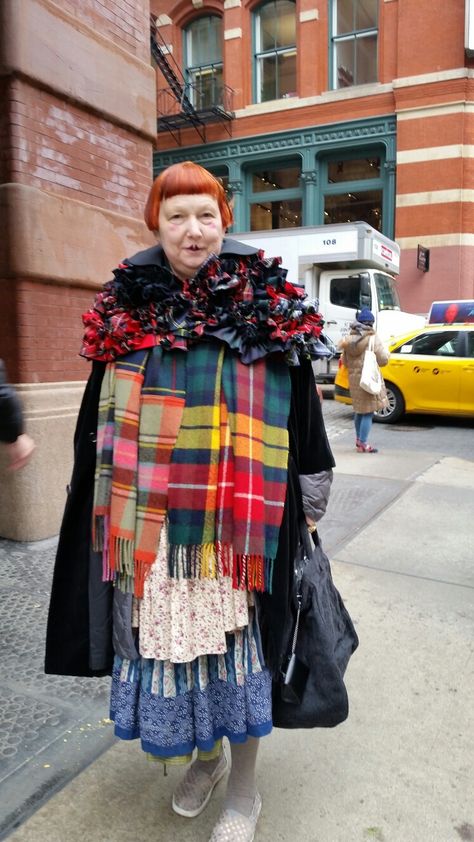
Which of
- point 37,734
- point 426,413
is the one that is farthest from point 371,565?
point 426,413

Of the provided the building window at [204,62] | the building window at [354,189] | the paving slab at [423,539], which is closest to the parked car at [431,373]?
the paving slab at [423,539]

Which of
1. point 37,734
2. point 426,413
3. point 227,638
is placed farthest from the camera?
point 426,413

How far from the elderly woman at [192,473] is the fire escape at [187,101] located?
67.9 ft

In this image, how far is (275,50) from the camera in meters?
20.7

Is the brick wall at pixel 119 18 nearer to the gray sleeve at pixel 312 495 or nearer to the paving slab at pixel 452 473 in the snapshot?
the gray sleeve at pixel 312 495

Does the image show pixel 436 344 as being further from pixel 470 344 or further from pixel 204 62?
pixel 204 62

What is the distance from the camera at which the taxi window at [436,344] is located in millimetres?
10188

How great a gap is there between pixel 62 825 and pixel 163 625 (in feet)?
2.74

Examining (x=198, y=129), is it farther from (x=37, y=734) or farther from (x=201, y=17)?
(x=37, y=734)

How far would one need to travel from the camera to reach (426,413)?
35.0 feet

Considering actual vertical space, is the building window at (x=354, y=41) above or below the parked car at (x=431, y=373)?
above

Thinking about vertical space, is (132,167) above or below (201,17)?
below

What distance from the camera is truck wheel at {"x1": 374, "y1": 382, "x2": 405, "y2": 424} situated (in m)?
10.4

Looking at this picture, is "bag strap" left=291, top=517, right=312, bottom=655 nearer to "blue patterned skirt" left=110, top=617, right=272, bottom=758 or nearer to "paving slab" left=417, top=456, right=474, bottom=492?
"blue patterned skirt" left=110, top=617, right=272, bottom=758
